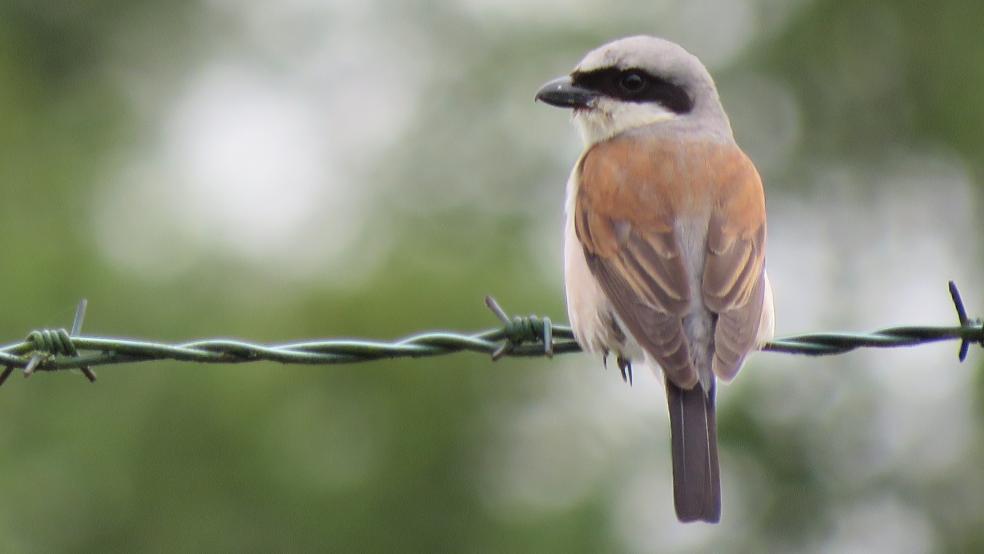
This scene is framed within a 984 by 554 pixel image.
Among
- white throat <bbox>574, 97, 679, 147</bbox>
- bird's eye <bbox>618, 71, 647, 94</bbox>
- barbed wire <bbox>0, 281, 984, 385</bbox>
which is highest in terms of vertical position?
bird's eye <bbox>618, 71, 647, 94</bbox>

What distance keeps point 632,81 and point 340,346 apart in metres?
2.75

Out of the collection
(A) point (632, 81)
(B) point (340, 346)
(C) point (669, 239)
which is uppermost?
(A) point (632, 81)

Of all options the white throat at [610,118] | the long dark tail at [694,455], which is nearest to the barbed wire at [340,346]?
the long dark tail at [694,455]

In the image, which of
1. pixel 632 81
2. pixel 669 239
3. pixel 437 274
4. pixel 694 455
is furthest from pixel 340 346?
pixel 437 274

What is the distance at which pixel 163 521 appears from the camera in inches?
436

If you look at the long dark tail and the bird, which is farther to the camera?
the bird

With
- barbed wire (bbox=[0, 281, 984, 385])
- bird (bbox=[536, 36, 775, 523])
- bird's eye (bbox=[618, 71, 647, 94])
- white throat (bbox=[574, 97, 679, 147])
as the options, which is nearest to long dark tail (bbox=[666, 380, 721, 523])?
bird (bbox=[536, 36, 775, 523])

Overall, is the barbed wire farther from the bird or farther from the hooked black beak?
the hooked black beak

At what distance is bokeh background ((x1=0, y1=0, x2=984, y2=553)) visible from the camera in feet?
35.5

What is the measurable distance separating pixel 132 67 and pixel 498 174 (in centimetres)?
669

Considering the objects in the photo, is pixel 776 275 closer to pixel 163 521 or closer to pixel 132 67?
pixel 163 521

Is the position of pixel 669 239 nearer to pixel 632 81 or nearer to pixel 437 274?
pixel 632 81

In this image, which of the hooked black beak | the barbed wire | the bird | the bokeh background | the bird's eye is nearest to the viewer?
the barbed wire

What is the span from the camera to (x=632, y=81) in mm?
6965
